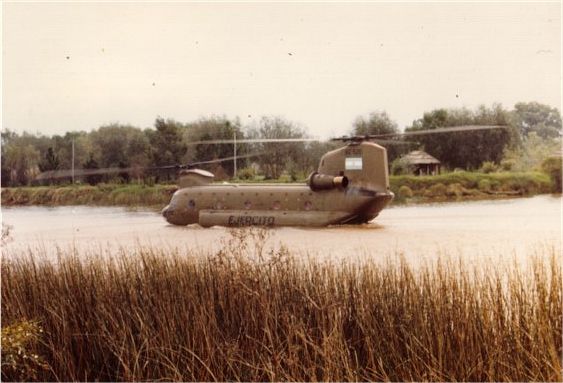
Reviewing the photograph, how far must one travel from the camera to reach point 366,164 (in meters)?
7.30

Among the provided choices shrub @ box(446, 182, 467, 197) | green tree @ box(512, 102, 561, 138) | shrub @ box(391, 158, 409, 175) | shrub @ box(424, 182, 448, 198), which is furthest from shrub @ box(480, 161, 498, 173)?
shrub @ box(391, 158, 409, 175)

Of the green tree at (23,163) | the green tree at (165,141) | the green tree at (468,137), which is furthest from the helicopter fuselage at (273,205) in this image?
the green tree at (23,163)

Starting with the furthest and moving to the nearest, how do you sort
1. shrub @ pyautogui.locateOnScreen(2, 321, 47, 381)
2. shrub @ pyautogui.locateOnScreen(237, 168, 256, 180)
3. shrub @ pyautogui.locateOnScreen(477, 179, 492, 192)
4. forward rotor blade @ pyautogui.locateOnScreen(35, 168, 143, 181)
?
shrub @ pyautogui.locateOnScreen(237, 168, 256, 180) < forward rotor blade @ pyautogui.locateOnScreen(35, 168, 143, 181) < shrub @ pyautogui.locateOnScreen(477, 179, 492, 192) < shrub @ pyautogui.locateOnScreen(2, 321, 47, 381)

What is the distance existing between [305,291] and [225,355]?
0.84 metres

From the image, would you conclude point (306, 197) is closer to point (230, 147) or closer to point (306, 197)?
point (306, 197)

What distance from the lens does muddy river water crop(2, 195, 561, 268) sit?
17.4 feet

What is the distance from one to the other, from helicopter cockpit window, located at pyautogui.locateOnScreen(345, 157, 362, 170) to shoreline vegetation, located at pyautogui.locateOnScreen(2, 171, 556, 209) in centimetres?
43

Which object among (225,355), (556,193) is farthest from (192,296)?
(556,193)

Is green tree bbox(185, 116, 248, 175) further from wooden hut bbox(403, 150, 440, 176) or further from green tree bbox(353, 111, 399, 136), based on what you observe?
wooden hut bbox(403, 150, 440, 176)

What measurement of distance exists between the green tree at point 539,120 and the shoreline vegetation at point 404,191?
0.38 meters

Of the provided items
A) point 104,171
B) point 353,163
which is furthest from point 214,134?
point 353,163

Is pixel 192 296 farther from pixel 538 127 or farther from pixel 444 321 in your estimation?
pixel 538 127

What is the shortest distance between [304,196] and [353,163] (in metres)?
0.68

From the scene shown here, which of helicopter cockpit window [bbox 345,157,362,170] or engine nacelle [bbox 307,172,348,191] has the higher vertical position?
helicopter cockpit window [bbox 345,157,362,170]
